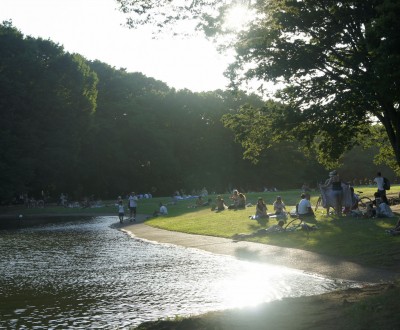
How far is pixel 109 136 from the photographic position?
8200 centimetres

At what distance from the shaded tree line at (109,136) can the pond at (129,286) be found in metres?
45.8

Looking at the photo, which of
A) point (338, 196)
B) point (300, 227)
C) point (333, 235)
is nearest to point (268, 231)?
point (300, 227)

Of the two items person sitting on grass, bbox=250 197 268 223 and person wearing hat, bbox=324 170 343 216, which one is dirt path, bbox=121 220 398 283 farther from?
person wearing hat, bbox=324 170 343 216

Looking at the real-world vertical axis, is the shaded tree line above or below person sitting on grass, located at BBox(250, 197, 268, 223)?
above

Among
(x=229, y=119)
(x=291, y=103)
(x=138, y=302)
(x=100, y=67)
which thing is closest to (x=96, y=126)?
(x=100, y=67)

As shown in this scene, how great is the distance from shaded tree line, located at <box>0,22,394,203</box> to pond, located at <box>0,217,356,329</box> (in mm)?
45833

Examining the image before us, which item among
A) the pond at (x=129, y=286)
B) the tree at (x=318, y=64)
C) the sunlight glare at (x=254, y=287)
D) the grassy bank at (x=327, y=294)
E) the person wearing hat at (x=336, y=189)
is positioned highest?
the tree at (x=318, y=64)

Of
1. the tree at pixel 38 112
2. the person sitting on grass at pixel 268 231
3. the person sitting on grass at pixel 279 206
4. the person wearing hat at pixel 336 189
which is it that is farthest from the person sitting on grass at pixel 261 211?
the tree at pixel 38 112

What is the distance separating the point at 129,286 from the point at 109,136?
70.8 metres

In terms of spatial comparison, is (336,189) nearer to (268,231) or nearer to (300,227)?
(300,227)

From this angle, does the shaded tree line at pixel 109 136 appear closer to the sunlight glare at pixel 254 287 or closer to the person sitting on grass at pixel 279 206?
the person sitting on grass at pixel 279 206

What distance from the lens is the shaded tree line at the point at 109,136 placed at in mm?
65875

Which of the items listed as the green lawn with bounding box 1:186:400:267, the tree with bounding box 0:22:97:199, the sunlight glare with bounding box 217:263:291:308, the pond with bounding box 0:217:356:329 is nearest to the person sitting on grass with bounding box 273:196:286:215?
the green lawn with bounding box 1:186:400:267

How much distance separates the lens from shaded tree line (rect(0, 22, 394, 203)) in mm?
65875
